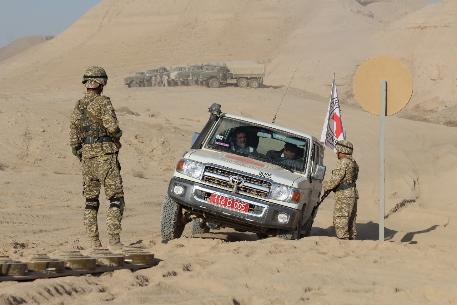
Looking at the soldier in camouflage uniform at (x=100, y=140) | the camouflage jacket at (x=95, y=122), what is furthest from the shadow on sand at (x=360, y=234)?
the camouflage jacket at (x=95, y=122)

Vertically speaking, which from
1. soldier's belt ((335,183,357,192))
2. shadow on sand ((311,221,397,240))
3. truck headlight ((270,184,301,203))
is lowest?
shadow on sand ((311,221,397,240))

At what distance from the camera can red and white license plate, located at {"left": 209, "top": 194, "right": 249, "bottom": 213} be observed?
11008mm

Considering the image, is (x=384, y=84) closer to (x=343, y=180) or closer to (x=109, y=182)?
(x=343, y=180)

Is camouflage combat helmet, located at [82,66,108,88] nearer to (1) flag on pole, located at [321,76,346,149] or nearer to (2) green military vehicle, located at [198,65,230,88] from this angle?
(1) flag on pole, located at [321,76,346,149]

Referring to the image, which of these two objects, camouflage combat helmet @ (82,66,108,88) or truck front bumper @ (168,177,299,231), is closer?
camouflage combat helmet @ (82,66,108,88)

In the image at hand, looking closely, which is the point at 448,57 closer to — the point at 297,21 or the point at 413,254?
the point at 297,21

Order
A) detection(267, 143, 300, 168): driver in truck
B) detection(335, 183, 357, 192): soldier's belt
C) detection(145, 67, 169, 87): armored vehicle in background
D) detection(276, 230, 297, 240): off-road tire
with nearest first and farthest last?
1. detection(276, 230, 297, 240): off-road tire
2. detection(267, 143, 300, 168): driver in truck
3. detection(335, 183, 357, 192): soldier's belt
4. detection(145, 67, 169, 87): armored vehicle in background

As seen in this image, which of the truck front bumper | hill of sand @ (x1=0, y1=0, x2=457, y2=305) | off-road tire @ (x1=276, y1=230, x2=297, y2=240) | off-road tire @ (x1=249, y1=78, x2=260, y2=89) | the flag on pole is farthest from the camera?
off-road tire @ (x1=249, y1=78, x2=260, y2=89)

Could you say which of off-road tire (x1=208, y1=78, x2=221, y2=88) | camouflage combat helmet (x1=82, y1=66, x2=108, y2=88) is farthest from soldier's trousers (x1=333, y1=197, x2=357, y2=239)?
off-road tire (x1=208, y1=78, x2=221, y2=88)

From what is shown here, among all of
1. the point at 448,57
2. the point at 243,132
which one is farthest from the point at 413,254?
the point at 448,57

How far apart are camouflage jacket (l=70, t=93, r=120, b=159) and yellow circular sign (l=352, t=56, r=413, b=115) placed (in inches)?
142

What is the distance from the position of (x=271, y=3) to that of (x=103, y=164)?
68.1 m

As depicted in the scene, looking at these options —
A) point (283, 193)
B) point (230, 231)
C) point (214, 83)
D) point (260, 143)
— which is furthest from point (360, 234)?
point (214, 83)

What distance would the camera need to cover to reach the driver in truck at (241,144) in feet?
38.9
